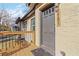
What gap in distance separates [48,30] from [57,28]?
86cm

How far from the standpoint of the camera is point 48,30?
16.4 feet

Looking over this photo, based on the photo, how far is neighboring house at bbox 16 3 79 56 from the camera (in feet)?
11.3

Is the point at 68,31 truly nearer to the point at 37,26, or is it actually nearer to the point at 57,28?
the point at 57,28

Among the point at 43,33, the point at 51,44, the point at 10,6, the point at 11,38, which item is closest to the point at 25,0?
the point at 10,6

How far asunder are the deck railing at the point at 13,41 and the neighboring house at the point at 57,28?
0.26 m

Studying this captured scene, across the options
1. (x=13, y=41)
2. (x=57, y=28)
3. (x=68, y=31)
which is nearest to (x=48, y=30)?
(x=57, y=28)

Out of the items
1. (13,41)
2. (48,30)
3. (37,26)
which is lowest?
(13,41)

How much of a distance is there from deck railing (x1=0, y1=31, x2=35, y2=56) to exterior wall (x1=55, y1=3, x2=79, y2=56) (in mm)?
1086

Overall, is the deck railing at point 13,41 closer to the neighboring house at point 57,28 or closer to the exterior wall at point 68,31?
the neighboring house at point 57,28

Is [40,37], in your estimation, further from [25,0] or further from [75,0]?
[75,0]

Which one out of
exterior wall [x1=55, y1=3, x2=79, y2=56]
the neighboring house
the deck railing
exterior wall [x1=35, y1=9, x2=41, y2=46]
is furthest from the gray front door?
exterior wall [x1=55, y1=3, x2=79, y2=56]

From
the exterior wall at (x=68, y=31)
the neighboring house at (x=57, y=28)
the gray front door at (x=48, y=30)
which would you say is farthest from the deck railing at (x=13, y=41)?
the exterior wall at (x=68, y=31)

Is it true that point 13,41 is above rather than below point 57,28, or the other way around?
below

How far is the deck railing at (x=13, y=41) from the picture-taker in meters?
4.33
